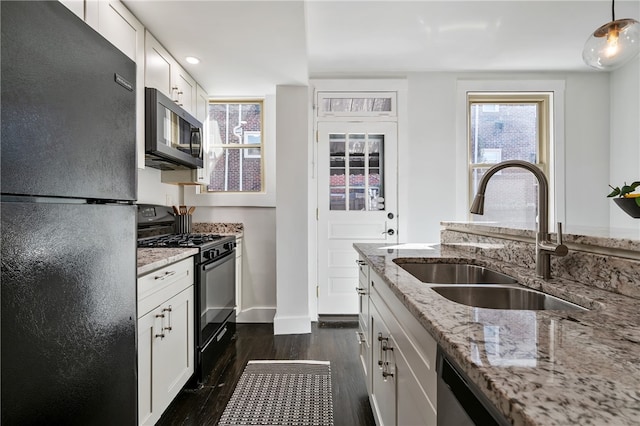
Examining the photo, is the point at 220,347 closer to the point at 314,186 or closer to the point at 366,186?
the point at 314,186

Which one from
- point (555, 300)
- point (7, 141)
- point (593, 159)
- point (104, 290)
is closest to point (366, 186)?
point (593, 159)

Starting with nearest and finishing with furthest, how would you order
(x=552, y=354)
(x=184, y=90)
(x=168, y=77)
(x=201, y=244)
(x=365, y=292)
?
(x=552, y=354)
(x=365, y=292)
(x=201, y=244)
(x=168, y=77)
(x=184, y=90)

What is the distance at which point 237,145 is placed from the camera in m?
3.53

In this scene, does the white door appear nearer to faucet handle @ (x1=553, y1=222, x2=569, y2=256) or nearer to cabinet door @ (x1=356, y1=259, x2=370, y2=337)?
cabinet door @ (x1=356, y1=259, x2=370, y2=337)

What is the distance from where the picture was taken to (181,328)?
1.93 m

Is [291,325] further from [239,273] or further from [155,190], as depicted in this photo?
[155,190]

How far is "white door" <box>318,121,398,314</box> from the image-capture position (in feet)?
11.8

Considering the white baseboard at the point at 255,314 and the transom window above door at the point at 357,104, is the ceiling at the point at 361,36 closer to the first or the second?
the transom window above door at the point at 357,104

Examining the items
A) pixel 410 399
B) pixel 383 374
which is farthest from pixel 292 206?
pixel 410 399

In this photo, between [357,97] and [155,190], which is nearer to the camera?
[155,190]

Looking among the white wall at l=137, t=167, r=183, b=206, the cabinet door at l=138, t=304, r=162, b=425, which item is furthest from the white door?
the cabinet door at l=138, t=304, r=162, b=425

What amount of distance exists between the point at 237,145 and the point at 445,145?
2.22 meters

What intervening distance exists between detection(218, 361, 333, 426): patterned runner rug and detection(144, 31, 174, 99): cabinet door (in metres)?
2.03

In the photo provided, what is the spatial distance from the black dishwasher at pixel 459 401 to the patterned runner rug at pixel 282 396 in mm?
1321
